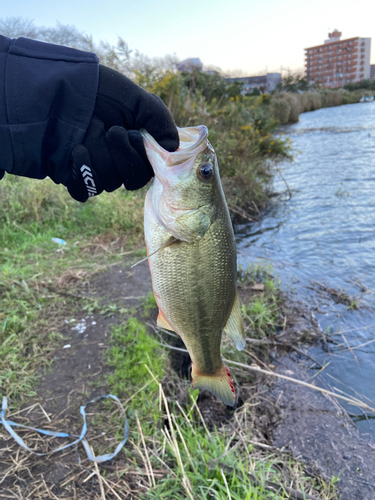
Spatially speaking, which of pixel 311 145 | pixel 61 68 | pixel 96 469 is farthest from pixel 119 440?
pixel 311 145

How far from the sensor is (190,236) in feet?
5.51

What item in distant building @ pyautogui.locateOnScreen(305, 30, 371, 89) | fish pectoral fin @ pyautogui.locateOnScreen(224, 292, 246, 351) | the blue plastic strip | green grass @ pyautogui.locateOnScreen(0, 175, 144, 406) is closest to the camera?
fish pectoral fin @ pyautogui.locateOnScreen(224, 292, 246, 351)

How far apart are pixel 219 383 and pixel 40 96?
5.57 feet

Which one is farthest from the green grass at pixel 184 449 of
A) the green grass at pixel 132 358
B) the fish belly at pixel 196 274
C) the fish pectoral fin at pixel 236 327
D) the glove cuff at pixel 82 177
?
the glove cuff at pixel 82 177

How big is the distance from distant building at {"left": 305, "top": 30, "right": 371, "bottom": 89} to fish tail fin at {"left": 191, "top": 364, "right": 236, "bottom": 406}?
399 feet

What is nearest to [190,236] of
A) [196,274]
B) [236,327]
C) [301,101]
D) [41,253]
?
[196,274]

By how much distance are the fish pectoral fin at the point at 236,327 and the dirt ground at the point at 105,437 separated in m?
1.43

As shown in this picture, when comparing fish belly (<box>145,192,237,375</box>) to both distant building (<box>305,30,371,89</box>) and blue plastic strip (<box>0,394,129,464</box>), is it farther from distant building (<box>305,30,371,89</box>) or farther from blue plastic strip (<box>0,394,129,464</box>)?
distant building (<box>305,30,371,89</box>)

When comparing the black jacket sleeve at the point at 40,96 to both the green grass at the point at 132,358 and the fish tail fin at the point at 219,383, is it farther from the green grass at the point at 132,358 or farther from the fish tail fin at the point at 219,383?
the green grass at the point at 132,358

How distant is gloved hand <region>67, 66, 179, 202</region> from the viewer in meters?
1.60

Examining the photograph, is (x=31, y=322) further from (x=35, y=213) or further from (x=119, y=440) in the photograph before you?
(x=35, y=213)

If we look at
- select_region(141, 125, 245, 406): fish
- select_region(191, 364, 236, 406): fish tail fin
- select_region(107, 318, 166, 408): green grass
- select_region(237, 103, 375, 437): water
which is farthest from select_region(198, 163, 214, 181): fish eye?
select_region(237, 103, 375, 437): water

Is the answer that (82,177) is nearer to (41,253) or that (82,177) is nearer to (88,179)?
(88,179)

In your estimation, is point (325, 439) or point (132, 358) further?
point (132, 358)
